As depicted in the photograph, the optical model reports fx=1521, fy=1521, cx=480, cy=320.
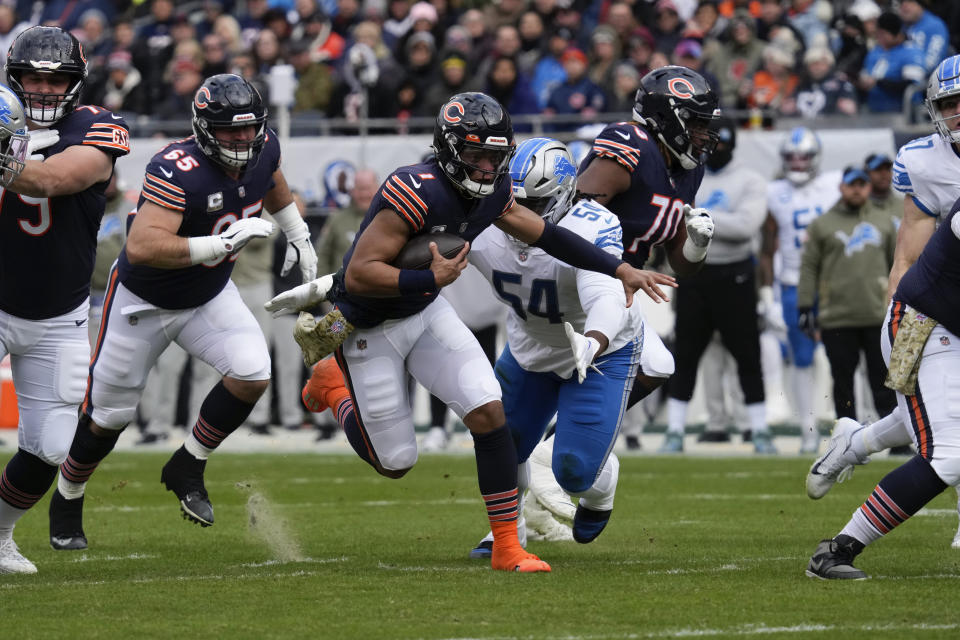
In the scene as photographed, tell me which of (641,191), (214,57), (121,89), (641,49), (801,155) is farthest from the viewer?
(121,89)

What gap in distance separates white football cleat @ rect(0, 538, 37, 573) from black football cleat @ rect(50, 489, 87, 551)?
68cm

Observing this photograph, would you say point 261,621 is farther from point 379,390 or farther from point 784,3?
point 784,3

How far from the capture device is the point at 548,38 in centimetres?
1477

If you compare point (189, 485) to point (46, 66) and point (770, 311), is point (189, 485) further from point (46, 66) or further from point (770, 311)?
point (770, 311)

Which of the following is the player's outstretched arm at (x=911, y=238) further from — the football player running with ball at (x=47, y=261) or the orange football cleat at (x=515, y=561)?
the football player running with ball at (x=47, y=261)

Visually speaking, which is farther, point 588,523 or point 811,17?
point 811,17

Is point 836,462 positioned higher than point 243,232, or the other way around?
point 243,232

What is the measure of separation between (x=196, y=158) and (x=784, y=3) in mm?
9616

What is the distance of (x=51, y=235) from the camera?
5.41 meters

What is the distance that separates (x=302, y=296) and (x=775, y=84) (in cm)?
821

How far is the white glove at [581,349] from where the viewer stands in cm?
502

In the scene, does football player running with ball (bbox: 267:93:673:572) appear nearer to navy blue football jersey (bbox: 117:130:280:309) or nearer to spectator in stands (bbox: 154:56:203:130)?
navy blue football jersey (bbox: 117:130:280:309)

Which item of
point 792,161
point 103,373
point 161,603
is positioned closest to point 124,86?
point 792,161

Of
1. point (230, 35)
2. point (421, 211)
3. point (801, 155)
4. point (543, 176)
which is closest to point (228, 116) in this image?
point (421, 211)
